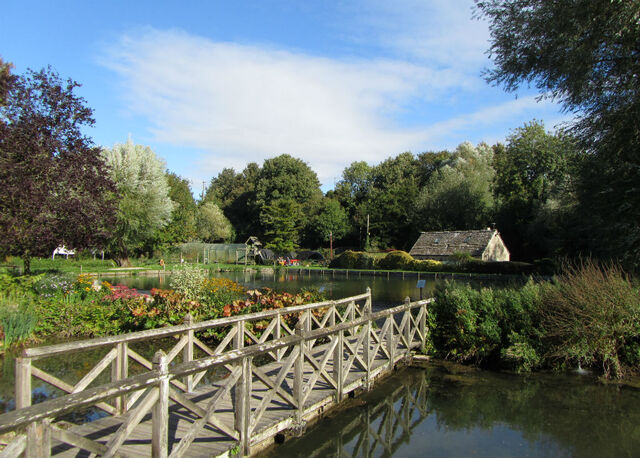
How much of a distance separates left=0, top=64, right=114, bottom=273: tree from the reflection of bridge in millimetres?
10979

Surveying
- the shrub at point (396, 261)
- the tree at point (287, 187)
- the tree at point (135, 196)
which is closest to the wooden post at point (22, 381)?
the tree at point (135, 196)

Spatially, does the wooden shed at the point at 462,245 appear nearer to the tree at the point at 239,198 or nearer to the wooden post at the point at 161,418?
the tree at the point at 239,198

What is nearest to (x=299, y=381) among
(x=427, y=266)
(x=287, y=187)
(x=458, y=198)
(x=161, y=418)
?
(x=161, y=418)

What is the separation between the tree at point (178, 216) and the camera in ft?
148

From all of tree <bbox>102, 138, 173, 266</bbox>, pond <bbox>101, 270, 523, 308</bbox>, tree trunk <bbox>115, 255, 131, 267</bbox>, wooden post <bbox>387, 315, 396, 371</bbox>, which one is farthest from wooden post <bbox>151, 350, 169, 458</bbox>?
tree trunk <bbox>115, 255, 131, 267</bbox>

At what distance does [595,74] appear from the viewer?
1412cm

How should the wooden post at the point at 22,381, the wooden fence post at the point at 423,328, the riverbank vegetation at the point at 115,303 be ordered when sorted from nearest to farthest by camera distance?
the wooden post at the point at 22,381, the wooden fence post at the point at 423,328, the riverbank vegetation at the point at 115,303

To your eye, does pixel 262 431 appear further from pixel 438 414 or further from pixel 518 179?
pixel 518 179

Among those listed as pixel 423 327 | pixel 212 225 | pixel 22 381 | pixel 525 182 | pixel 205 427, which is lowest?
pixel 205 427

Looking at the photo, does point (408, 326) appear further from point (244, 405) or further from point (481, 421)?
point (244, 405)

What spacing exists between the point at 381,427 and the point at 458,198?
154 ft

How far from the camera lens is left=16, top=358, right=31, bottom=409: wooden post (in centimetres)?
400

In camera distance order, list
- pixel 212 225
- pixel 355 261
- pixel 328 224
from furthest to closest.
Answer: pixel 212 225
pixel 328 224
pixel 355 261

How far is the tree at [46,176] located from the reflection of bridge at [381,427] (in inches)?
432
